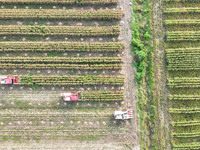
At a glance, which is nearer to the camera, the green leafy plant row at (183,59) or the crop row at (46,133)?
the crop row at (46,133)

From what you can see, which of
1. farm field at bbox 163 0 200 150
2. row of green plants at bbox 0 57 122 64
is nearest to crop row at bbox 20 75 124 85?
row of green plants at bbox 0 57 122 64

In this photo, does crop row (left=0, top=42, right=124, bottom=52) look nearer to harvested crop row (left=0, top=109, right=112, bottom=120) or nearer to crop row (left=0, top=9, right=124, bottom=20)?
crop row (left=0, top=9, right=124, bottom=20)

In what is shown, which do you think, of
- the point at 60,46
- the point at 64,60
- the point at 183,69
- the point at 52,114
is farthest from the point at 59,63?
the point at 183,69

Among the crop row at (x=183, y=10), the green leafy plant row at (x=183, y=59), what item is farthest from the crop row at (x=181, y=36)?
the crop row at (x=183, y=10)

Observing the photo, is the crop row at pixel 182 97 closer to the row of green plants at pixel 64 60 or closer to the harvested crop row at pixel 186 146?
the harvested crop row at pixel 186 146

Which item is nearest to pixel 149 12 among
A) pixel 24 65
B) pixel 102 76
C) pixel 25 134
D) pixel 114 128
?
pixel 102 76

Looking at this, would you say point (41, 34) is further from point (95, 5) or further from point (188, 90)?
point (188, 90)
